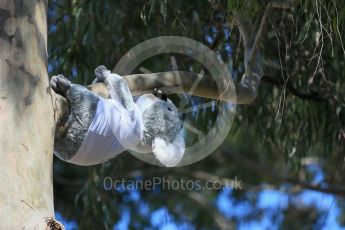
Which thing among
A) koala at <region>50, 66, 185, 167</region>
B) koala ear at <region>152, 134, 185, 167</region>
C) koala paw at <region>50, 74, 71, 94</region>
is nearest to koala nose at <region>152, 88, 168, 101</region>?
koala at <region>50, 66, 185, 167</region>

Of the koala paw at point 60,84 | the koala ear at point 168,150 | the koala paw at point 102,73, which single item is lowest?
the koala ear at point 168,150

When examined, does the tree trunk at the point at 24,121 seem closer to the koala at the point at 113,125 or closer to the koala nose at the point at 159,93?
the koala at the point at 113,125

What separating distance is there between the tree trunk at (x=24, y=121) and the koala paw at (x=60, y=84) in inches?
2.7

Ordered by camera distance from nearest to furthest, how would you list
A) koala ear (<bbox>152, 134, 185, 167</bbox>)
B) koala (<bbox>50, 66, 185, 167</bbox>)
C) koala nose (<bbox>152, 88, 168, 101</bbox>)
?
1. koala (<bbox>50, 66, 185, 167</bbox>)
2. koala ear (<bbox>152, 134, 185, 167</bbox>)
3. koala nose (<bbox>152, 88, 168, 101</bbox>)

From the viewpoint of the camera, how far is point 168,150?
3078mm

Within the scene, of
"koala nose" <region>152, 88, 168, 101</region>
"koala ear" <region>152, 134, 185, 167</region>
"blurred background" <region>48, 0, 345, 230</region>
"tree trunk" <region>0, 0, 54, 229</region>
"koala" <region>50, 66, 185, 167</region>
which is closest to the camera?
"tree trunk" <region>0, 0, 54, 229</region>

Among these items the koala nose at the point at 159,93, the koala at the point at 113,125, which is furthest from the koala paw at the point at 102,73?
the koala nose at the point at 159,93

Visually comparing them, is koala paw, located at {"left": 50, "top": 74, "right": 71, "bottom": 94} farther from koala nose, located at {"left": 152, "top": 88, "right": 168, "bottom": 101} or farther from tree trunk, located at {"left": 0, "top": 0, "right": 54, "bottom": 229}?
koala nose, located at {"left": 152, "top": 88, "right": 168, "bottom": 101}

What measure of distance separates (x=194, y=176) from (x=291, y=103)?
10.4 ft

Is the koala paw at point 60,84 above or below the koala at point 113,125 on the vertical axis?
above

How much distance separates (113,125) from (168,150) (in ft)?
1.00

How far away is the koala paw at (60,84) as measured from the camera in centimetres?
286

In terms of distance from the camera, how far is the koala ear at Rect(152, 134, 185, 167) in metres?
3.04

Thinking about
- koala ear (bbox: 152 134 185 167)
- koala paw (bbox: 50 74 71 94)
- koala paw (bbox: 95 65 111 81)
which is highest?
koala paw (bbox: 95 65 111 81)
